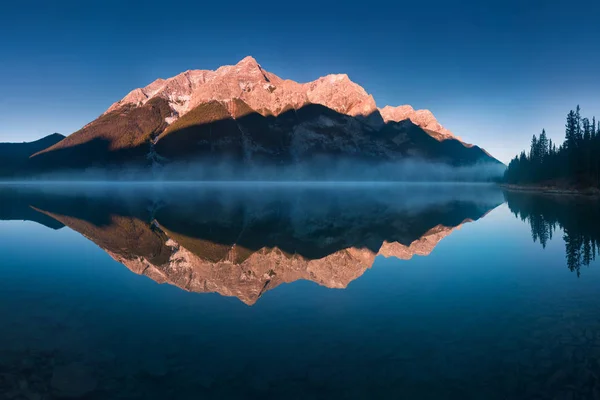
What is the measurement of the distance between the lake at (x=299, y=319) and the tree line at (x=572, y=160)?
107582mm

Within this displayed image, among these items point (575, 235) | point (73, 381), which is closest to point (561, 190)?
point (575, 235)

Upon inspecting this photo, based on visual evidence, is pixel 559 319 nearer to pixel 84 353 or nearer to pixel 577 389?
pixel 577 389

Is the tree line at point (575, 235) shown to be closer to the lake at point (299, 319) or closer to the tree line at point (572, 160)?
the lake at point (299, 319)

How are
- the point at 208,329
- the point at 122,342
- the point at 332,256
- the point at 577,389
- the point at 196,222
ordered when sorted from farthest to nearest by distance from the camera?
the point at 196,222 < the point at 332,256 < the point at 208,329 < the point at 122,342 < the point at 577,389

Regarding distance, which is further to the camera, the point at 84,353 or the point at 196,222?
the point at 196,222

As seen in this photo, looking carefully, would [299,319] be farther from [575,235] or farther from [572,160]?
[572,160]

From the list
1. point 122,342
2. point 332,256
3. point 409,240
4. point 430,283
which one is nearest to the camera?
point 122,342

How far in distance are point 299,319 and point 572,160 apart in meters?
149

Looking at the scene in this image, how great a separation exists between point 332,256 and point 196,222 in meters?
28.2

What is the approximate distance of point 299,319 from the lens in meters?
17.3

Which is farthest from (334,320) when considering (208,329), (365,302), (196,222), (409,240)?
(196,222)

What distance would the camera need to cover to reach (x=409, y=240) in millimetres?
36344

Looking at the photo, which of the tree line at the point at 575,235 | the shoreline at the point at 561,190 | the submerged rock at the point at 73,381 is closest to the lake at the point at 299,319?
the submerged rock at the point at 73,381

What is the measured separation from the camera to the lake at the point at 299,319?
38.1 feet
